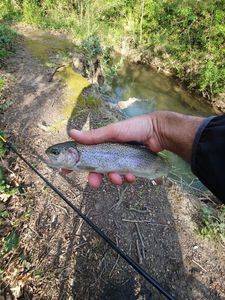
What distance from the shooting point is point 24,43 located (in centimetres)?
1068

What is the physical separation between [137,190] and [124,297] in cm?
181

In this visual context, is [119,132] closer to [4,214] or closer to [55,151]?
[55,151]

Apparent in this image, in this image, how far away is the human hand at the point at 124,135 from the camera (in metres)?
2.87

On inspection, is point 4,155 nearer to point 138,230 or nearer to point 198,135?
point 138,230

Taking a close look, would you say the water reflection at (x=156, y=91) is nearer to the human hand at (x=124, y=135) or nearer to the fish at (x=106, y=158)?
the human hand at (x=124, y=135)

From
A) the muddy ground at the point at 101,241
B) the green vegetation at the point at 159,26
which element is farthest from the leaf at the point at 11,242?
the green vegetation at the point at 159,26

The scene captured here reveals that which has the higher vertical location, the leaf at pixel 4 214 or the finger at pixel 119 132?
the finger at pixel 119 132

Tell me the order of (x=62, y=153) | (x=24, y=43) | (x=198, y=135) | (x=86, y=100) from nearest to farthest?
(x=198, y=135) → (x=62, y=153) → (x=86, y=100) → (x=24, y=43)

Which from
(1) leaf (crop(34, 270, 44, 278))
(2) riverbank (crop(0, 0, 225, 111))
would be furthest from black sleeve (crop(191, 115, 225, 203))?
(2) riverbank (crop(0, 0, 225, 111))

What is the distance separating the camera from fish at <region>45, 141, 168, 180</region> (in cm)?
257

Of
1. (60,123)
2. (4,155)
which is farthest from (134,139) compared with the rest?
(60,123)

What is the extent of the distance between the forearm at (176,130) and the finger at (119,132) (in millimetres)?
122

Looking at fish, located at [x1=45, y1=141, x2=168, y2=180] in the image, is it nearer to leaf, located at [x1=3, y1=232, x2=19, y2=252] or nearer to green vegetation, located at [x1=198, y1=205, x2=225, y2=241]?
leaf, located at [x1=3, y1=232, x2=19, y2=252]

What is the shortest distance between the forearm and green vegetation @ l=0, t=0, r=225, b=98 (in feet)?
31.3
